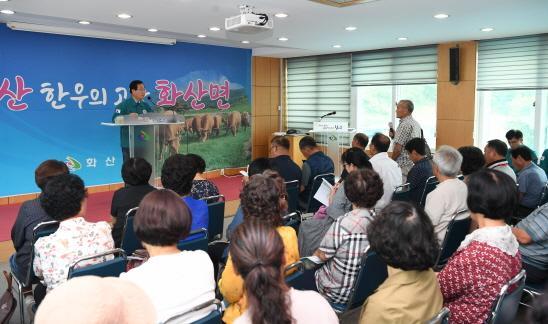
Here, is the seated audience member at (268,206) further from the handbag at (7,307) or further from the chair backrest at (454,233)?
the handbag at (7,307)

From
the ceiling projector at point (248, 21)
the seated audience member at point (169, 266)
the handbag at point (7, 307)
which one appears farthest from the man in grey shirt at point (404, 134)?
the handbag at point (7, 307)

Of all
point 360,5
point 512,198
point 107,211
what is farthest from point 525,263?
point 107,211

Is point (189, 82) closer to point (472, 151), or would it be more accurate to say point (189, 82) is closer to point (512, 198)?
point (472, 151)

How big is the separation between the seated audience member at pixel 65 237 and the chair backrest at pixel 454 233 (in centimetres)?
221

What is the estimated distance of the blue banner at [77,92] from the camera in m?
6.67

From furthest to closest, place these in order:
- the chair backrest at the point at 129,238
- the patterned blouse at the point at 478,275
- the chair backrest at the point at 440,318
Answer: the chair backrest at the point at 129,238
the patterned blouse at the point at 478,275
the chair backrest at the point at 440,318

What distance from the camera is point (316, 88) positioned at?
10.1 meters

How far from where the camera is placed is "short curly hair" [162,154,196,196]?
3342mm

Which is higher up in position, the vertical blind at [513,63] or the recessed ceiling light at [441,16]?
the recessed ceiling light at [441,16]

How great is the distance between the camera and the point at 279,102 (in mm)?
10703

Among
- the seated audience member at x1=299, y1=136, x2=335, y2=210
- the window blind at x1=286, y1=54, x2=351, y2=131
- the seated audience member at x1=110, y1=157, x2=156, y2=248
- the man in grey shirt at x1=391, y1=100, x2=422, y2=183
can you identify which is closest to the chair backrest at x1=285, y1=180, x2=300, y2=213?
the seated audience member at x1=299, y1=136, x2=335, y2=210

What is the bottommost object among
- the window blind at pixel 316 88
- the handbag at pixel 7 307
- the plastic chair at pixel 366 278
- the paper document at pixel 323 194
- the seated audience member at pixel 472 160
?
the handbag at pixel 7 307

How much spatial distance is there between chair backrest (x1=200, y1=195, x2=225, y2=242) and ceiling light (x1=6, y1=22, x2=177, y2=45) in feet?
14.9

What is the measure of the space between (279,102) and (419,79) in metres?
3.55
